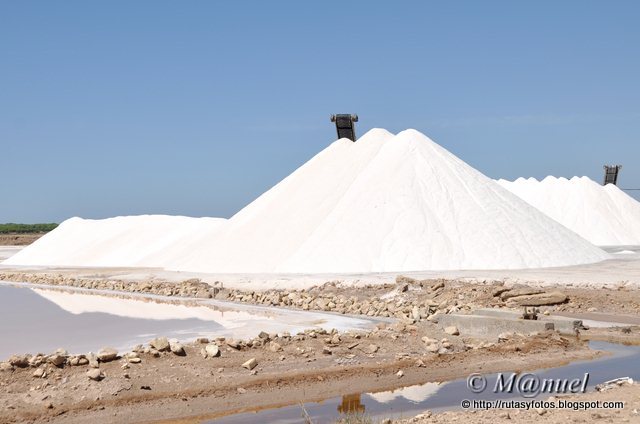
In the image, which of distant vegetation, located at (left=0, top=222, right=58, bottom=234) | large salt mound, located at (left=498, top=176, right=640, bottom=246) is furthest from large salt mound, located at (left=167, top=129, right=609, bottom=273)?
distant vegetation, located at (left=0, top=222, right=58, bottom=234)

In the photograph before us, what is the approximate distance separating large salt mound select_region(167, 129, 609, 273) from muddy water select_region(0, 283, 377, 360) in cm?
661

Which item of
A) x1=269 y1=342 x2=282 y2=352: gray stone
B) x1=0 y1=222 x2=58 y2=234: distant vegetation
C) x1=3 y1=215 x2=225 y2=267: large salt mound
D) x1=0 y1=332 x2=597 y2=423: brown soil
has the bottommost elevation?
x1=0 y1=332 x2=597 y2=423: brown soil

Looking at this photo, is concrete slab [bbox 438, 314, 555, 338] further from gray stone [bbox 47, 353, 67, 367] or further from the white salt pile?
the white salt pile

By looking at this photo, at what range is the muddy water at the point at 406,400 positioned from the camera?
670 centimetres

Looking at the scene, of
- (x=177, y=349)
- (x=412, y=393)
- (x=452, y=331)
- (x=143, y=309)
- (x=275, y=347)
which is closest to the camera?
(x=412, y=393)

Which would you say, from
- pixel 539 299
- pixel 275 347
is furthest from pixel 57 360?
pixel 539 299

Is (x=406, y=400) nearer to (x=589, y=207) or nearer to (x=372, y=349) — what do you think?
(x=372, y=349)

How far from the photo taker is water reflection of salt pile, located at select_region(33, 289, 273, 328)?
14190mm

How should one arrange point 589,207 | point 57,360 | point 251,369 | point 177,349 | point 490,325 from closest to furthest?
1. point 57,360
2. point 251,369
3. point 177,349
4. point 490,325
5. point 589,207

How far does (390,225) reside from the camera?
77.5 feet

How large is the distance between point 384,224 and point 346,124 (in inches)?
412

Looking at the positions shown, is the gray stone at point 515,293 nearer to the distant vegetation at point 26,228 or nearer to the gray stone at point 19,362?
the gray stone at point 19,362

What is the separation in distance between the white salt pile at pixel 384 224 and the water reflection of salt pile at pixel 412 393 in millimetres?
13940

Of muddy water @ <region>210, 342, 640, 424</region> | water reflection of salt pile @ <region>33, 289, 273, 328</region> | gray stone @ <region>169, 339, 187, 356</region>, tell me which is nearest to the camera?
muddy water @ <region>210, 342, 640, 424</region>
